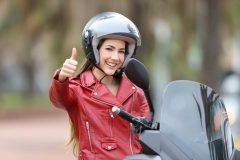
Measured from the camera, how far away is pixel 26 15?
1952 cm

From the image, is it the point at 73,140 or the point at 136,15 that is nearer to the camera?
the point at 73,140

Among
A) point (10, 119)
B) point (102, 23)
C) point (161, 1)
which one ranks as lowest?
point (10, 119)

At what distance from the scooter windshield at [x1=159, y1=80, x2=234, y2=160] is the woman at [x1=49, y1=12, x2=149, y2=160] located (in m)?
0.57

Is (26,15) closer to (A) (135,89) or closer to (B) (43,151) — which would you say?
(B) (43,151)

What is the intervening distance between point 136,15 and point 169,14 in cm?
176

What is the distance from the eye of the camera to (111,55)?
480 centimetres

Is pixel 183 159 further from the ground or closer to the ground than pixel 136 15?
closer to the ground

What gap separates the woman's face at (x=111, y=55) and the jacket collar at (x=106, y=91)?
0.09m

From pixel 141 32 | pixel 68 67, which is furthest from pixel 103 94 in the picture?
pixel 141 32

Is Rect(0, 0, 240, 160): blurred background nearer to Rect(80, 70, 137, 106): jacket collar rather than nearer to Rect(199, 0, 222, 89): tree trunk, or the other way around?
Rect(199, 0, 222, 89): tree trunk

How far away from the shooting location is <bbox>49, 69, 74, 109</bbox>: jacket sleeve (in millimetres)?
4586

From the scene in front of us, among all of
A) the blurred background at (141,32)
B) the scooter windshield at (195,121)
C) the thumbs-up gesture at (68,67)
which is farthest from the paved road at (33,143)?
the scooter windshield at (195,121)

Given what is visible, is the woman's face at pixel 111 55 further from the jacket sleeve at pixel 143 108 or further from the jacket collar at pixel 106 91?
the jacket sleeve at pixel 143 108

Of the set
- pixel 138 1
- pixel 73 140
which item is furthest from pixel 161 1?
pixel 73 140
